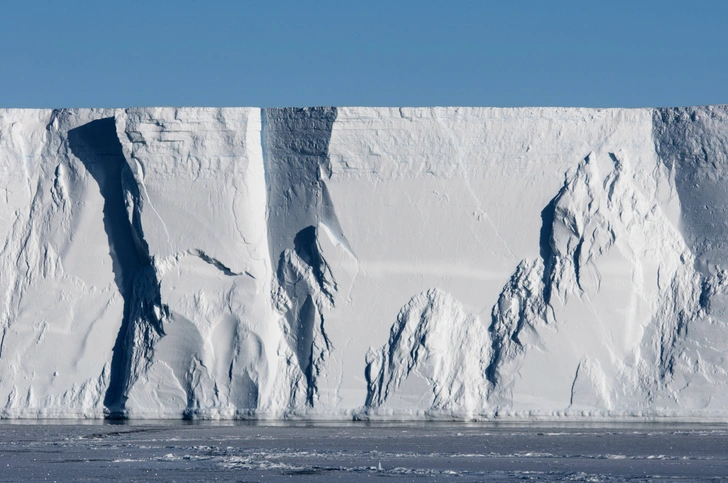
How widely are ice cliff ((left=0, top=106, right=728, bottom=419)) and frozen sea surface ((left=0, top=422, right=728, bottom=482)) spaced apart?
4.96 ft

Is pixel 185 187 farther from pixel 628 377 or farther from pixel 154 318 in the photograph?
pixel 628 377

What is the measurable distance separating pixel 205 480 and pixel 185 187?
1122 centimetres

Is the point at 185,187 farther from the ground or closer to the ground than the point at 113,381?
farther from the ground

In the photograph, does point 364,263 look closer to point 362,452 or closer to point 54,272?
point 54,272

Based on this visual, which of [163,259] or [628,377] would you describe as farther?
[163,259]

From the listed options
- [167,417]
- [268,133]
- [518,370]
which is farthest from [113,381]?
[518,370]

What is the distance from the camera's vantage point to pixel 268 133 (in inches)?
Answer: 961

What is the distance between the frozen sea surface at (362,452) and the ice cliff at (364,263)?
1513 millimetres

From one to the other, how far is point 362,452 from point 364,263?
24.8 feet

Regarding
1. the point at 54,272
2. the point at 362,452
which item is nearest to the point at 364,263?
the point at 54,272

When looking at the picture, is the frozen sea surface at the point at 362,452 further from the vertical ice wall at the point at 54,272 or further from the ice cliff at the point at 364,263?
the vertical ice wall at the point at 54,272

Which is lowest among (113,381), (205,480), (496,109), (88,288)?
(205,480)

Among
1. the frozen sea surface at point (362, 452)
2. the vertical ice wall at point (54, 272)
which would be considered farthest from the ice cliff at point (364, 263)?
the frozen sea surface at point (362, 452)

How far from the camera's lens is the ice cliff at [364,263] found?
2220 centimetres
